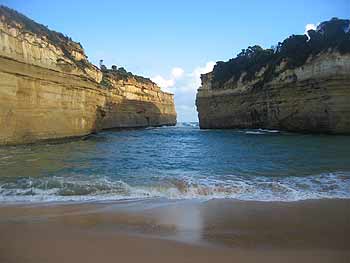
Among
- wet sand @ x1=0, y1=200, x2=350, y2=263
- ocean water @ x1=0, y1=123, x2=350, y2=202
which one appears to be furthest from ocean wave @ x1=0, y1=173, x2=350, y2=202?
wet sand @ x1=0, y1=200, x2=350, y2=263

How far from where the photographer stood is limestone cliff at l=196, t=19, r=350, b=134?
1113 inches

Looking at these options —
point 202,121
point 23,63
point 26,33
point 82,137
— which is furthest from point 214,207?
point 202,121

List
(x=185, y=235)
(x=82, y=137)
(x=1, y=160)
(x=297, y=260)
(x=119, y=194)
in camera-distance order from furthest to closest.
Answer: (x=82, y=137) → (x=1, y=160) → (x=119, y=194) → (x=185, y=235) → (x=297, y=260)

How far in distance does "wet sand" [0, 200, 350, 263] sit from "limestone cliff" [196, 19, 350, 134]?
24.4 metres

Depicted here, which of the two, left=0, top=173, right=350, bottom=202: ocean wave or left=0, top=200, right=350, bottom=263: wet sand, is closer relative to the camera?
left=0, top=200, right=350, bottom=263: wet sand

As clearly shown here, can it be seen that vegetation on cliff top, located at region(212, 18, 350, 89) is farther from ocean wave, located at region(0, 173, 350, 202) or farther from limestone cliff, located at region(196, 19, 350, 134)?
ocean wave, located at region(0, 173, 350, 202)

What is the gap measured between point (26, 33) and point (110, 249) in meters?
28.5

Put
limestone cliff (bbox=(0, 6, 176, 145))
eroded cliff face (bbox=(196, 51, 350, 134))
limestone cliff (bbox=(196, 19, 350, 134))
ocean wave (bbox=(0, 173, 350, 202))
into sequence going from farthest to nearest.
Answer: limestone cliff (bbox=(196, 19, 350, 134))
eroded cliff face (bbox=(196, 51, 350, 134))
limestone cliff (bbox=(0, 6, 176, 145))
ocean wave (bbox=(0, 173, 350, 202))

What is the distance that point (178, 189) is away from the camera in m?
7.97

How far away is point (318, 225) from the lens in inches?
198

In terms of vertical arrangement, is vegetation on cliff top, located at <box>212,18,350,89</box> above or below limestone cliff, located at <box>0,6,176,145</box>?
above

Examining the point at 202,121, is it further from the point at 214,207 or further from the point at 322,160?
the point at 214,207

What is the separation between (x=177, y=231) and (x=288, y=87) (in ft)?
107

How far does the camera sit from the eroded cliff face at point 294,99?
2800 cm
